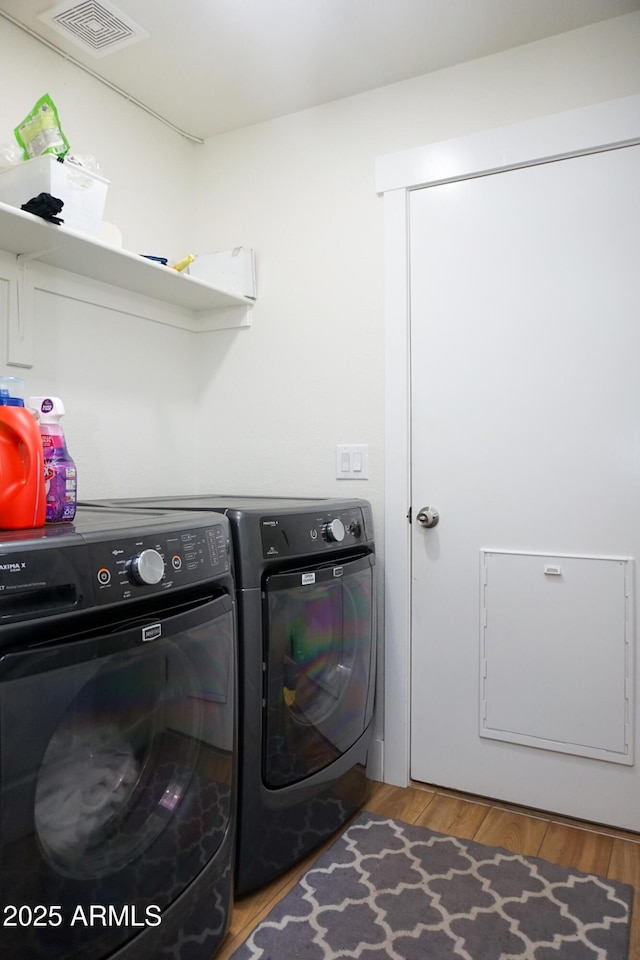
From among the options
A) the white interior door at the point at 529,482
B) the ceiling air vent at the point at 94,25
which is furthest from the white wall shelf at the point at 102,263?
the white interior door at the point at 529,482

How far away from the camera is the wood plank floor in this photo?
59.8 inches

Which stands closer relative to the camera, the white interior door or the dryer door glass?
the dryer door glass

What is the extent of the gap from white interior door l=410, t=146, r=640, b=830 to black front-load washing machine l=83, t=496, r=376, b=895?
340mm

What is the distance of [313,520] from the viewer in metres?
1.71

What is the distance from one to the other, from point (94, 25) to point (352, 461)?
1523 millimetres

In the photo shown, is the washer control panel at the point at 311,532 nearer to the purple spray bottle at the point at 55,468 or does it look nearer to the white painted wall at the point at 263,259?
the white painted wall at the point at 263,259

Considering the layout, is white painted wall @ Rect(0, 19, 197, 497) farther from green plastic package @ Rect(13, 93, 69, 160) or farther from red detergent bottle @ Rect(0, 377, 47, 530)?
red detergent bottle @ Rect(0, 377, 47, 530)

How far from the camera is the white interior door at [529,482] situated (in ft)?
6.18

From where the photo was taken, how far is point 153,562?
3.61 feet

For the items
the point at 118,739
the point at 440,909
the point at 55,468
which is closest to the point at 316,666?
the point at 440,909

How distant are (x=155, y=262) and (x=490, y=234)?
1075mm

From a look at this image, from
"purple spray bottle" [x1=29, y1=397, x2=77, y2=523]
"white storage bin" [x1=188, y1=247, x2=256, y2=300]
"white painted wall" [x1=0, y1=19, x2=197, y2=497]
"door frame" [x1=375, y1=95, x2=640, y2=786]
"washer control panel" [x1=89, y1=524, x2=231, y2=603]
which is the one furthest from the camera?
"white storage bin" [x1=188, y1=247, x2=256, y2=300]

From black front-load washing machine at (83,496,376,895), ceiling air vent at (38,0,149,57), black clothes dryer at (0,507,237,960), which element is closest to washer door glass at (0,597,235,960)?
black clothes dryer at (0,507,237,960)

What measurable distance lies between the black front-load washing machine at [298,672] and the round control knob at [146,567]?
363 millimetres
